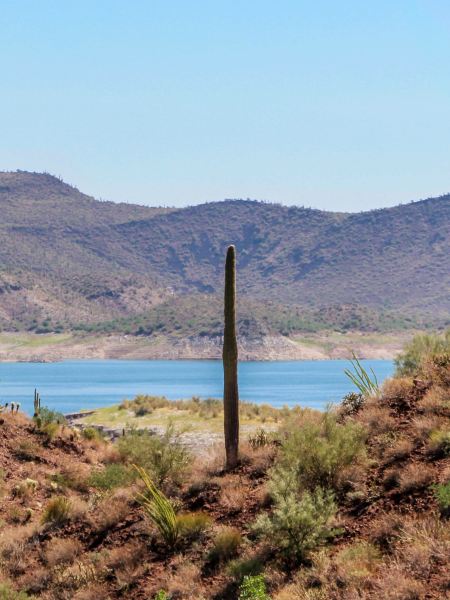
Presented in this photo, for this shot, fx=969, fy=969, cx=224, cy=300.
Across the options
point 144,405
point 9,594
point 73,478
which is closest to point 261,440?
point 9,594

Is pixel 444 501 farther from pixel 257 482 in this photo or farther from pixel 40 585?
pixel 40 585

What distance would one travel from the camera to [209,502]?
18.1m

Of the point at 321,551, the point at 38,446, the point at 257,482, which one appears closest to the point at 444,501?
the point at 321,551

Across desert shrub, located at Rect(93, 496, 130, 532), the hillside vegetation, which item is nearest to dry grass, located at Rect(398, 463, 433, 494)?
the hillside vegetation

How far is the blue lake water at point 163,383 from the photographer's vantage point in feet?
351

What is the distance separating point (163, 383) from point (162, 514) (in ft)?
401

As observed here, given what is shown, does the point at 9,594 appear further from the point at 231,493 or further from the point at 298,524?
the point at 298,524

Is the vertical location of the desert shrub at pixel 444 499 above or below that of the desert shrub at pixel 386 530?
above

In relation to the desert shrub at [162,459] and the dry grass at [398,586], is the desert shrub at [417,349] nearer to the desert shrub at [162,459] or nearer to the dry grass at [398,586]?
the desert shrub at [162,459]

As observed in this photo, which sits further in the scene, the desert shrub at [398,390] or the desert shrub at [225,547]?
the desert shrub at [398,390]

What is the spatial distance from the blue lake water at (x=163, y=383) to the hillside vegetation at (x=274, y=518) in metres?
61.2

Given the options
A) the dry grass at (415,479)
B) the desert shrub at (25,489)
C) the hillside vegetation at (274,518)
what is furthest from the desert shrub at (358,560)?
the desert shrub at (25,489)

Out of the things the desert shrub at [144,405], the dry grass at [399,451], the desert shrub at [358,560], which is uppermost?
the dry grass at [399,451]

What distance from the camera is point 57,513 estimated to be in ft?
65.3
